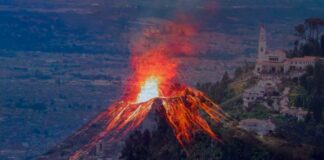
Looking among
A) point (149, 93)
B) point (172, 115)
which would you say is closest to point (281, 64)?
point (149, 93)

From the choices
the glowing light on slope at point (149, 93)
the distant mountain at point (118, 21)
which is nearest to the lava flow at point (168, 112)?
the glowing light on slope at point (149, 93)

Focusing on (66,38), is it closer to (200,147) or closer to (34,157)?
(34,157)

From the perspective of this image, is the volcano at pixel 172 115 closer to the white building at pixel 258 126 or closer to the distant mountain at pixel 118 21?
the white building at pixel 258 126

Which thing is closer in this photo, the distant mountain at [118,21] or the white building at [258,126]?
the white building at [258,126]

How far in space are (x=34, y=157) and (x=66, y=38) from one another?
123ft

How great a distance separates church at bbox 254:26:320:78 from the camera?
5219cm

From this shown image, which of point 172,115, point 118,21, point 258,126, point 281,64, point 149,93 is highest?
point 118,21

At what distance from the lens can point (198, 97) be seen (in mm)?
49250

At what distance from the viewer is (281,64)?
52500 mm

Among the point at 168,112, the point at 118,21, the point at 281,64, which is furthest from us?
the point at 118,21

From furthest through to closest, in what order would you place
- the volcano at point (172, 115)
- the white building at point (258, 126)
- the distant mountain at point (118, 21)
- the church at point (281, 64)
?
1. the distant mountain at point (118, 21)
2. the church at point (281, 64)
3. the white building at point (258, 126)
4. the volcano at point (172, 115)

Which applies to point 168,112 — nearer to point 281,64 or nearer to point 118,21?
point 281,64

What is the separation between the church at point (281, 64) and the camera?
171 feet

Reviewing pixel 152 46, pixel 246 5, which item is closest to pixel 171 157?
pixel 152 46
